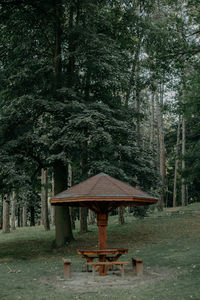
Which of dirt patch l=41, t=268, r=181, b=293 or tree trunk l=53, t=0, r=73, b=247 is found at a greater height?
tree trunk l=53, t=0, r=73, b=247

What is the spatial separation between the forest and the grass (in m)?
2.27

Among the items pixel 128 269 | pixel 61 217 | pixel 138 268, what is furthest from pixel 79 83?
pixel 138 268

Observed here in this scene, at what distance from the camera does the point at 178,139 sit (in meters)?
33.8

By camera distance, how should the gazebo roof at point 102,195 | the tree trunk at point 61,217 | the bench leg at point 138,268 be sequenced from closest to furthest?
1. the gazebo roof at point 102,195
2. the bench leg at point 138,268
3. the tree trunk at point 61,217

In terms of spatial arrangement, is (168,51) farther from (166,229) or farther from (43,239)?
(43,239)

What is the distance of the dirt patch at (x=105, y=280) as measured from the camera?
8.73 meters

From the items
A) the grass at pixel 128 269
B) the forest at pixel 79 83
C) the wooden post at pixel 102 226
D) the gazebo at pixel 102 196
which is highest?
the forest at pixel 79 83

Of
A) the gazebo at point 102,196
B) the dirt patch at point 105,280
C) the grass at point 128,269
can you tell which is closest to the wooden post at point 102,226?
the gazebo at point 102,196

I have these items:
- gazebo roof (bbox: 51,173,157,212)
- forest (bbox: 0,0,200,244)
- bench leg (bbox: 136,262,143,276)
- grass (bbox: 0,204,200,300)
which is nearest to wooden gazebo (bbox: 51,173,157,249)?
gazebo roof (bbox: 51,173,157,212)

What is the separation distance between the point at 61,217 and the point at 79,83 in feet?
22.1

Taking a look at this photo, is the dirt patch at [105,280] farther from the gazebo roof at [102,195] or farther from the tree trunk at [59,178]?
the tree trunk at [59,178]

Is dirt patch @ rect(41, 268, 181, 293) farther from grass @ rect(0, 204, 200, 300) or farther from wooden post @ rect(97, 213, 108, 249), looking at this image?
wooden post @ rect(97, 213, 108, 249)

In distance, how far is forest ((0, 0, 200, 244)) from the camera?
50.1ft

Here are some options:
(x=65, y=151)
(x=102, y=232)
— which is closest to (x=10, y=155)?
(x=65, y=151)
